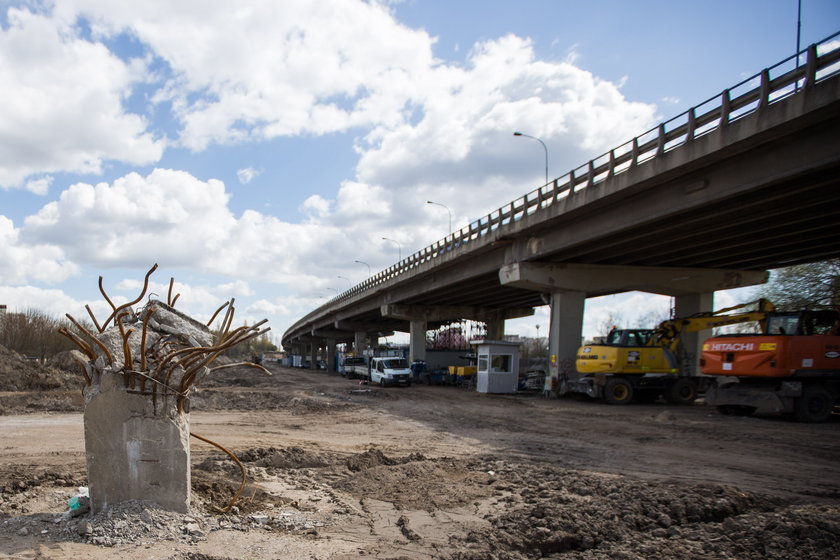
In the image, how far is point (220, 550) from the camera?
556 centimetres

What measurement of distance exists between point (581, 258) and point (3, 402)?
83.1ft

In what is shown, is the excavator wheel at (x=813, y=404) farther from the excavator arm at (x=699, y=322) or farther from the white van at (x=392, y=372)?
the white van at (x=392, y=372)

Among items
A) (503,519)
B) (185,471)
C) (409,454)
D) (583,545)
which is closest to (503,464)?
(409,454)

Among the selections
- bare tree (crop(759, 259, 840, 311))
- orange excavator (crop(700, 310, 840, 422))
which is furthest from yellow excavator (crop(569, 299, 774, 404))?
bare tree (crop(759, 259, 840, 311))

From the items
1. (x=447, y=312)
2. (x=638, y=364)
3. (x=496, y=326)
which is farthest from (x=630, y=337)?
(x=496, y=326)

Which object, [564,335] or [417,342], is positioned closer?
[564,335]

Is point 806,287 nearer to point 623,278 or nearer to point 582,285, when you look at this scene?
point 623,278

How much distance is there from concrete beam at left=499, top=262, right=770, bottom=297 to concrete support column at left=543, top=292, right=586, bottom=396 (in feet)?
1.93

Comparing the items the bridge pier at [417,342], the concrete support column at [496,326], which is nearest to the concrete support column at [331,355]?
the concrete support column at [496,326]

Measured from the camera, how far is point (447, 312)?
2125 inches

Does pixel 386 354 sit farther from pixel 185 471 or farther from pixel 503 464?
pixel 185 471

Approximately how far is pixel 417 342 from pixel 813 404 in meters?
35.5

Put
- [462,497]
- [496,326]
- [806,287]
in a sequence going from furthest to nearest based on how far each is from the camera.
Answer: [496,326]
[806,287]
[462,497]

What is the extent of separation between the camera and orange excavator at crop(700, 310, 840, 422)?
17.7 metres
